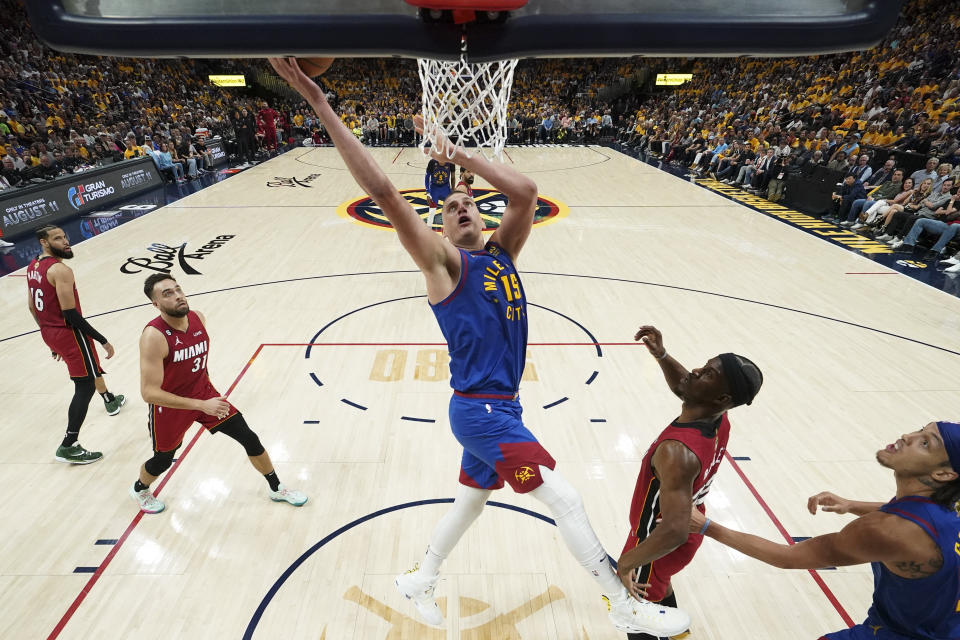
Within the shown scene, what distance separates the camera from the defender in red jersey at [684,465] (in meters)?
1.98

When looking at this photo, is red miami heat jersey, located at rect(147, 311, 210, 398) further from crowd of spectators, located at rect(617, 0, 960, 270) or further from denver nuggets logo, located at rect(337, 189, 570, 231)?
crowd of spectators, located at rect(617, 0, 960, 270)

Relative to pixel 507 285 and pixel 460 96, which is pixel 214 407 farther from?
pixel 460 96

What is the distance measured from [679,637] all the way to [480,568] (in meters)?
1.10

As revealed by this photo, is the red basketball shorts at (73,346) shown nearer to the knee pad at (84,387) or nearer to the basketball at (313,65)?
the knee pad at (84,387)

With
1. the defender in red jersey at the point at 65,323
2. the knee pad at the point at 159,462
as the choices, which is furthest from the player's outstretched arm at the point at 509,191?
the defender in red jersey at the point at 65,323

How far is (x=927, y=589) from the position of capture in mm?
1736

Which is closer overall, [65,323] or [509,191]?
[509,191]

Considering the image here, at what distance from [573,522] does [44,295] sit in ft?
13.6

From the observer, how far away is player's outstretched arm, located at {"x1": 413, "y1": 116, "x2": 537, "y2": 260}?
7.80 feet

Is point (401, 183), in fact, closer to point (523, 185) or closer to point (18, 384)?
point (18, 384)

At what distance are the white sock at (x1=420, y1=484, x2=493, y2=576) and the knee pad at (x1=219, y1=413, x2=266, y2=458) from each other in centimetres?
142

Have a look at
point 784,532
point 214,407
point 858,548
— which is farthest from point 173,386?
point 784,532

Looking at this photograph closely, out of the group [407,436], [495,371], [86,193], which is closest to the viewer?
[495,371]

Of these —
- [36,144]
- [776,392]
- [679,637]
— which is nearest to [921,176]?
[776,392]
